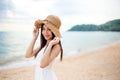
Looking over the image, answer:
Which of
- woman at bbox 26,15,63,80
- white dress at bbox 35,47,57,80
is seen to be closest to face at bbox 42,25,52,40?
woman at bbox 26,15,63,80

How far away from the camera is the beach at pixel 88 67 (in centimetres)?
328

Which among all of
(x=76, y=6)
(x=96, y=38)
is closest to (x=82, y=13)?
(x=76, y=6)

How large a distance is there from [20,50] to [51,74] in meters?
1.08

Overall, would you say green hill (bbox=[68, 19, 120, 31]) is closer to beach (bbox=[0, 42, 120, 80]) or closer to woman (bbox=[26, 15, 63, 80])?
beach (bbox=[0, 42, 120, 80])

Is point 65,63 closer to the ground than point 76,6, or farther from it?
closer to the ground

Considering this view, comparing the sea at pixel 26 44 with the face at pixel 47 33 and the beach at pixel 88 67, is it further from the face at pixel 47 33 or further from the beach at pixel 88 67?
the face at pixel 47 33

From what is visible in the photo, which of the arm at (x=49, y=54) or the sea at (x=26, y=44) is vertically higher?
the arm at (x=49, y=54)

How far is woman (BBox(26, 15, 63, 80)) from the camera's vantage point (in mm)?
2156

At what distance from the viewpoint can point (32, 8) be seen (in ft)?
10.9

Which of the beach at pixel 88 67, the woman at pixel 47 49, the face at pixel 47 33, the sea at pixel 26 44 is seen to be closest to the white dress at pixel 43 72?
the woman at pixel 47 49

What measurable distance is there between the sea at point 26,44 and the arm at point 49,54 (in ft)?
3.19

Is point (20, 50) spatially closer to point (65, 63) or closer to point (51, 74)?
point (65, 63)

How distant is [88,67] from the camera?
3617mm

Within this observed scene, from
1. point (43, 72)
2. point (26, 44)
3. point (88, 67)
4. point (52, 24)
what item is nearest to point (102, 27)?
point (88, 67)
